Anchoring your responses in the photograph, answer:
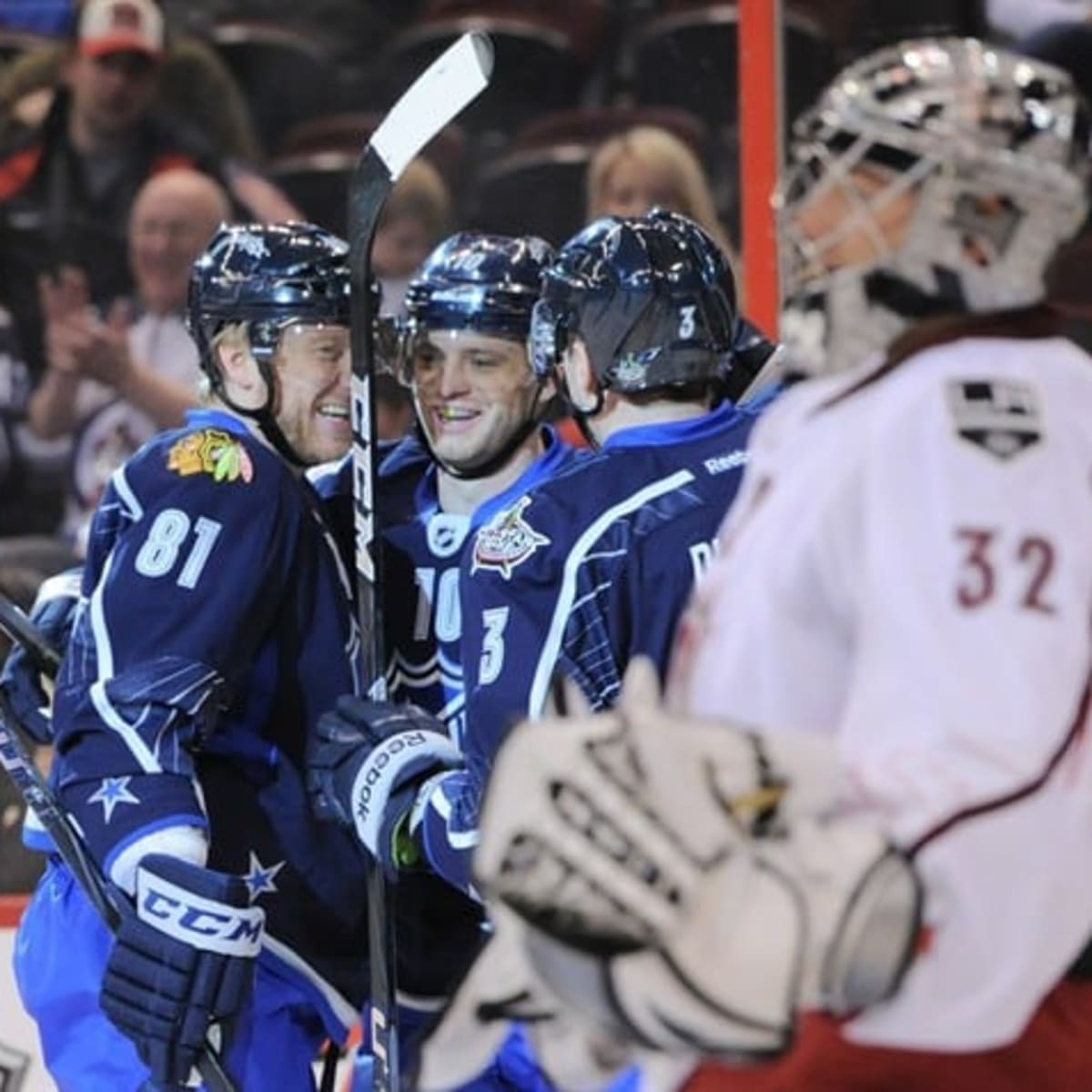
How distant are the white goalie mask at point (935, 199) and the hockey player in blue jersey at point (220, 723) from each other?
1060 millimetres

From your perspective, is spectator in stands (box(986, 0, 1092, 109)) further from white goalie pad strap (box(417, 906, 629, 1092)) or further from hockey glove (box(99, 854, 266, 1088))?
white goalie pad strap (box(417, 906, 629, 1092))

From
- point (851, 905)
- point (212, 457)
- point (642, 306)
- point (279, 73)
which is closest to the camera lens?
point (851, 905)

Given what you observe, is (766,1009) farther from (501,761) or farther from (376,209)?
(376,209)

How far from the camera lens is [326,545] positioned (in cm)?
290

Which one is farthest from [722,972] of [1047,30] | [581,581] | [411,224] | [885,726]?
[411,224]

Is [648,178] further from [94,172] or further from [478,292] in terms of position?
[478,292]

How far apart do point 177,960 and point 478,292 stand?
700 mm

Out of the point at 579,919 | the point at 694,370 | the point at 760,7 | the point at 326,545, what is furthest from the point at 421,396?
the point at 579,919

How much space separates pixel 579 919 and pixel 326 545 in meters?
1.31

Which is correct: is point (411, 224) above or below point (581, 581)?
below

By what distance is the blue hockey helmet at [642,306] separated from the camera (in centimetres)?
263

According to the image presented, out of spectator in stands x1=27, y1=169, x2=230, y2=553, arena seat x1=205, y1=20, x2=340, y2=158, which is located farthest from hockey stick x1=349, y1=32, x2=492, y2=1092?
arena seat x1=205, y1=20, x2=340, y2=158

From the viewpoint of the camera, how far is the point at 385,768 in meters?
2.66

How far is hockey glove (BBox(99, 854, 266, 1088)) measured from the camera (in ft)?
8.86
